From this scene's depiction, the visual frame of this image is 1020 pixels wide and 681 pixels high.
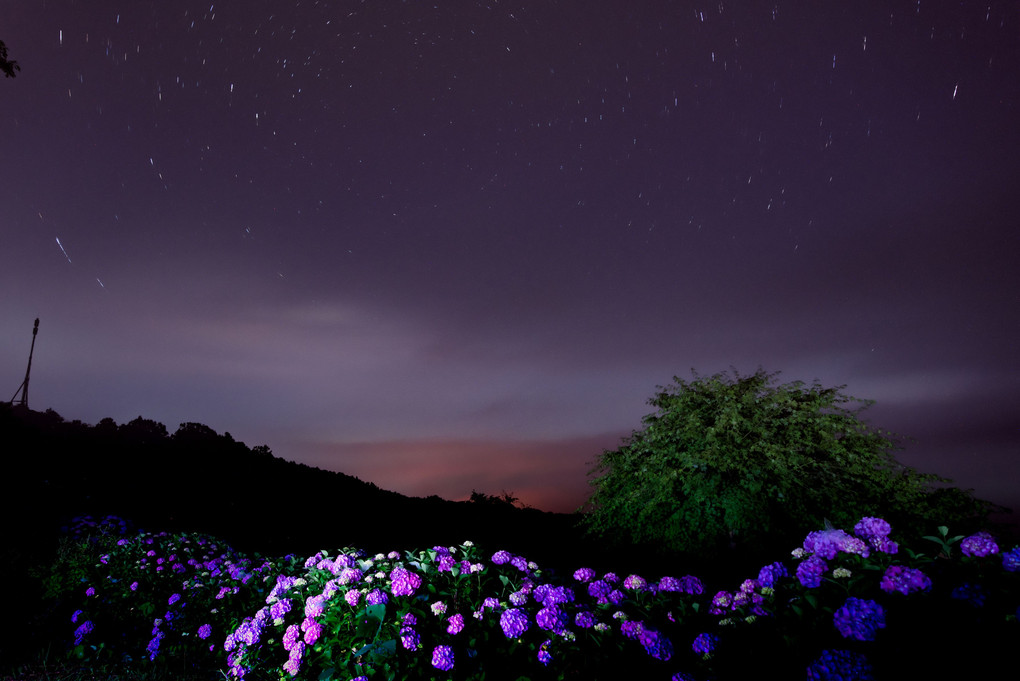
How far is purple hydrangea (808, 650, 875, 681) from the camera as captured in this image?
85.4 inches

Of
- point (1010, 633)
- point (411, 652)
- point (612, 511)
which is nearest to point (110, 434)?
point (612, 511)

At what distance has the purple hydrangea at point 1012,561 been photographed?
244 cm

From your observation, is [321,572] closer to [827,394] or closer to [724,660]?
[724,660]

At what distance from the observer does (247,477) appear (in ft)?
55.7

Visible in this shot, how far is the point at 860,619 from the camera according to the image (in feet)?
7.86

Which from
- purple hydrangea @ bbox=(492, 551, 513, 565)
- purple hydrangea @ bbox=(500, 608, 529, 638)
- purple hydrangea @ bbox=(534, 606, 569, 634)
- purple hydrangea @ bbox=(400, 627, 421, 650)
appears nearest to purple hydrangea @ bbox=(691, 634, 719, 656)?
purple hydrangea @ bbox=(534, 606, 569, 634)

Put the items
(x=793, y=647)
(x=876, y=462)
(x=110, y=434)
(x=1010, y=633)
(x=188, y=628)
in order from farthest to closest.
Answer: (x=110, y=434), (x=876, y=462), (x=188, y=628), (x=793, y=647), (x=1010, y=633)

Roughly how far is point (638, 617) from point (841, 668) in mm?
1378

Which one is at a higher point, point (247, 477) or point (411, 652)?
point (247, 477)

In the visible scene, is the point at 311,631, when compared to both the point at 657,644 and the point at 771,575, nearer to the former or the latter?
the point at 657,644

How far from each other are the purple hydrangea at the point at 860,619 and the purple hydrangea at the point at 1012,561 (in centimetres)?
66

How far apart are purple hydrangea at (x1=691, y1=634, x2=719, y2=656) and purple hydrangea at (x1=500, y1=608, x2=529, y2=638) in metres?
1.00

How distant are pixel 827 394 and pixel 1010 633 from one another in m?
6.43

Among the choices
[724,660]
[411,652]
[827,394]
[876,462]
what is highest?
[827,394]
